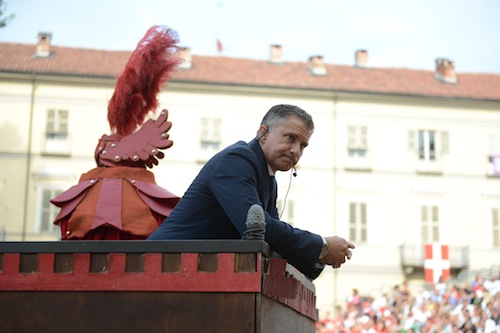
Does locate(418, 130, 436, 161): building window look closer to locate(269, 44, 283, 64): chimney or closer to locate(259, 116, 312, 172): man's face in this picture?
locate(269, 44, 283, 64): chimney

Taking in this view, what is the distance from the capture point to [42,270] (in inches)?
102

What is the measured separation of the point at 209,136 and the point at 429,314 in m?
17.4

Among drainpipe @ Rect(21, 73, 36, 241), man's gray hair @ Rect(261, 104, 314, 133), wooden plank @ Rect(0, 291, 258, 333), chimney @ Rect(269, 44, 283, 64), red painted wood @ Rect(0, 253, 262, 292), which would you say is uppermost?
chimney @ Rect(269, 44, 283, 64)

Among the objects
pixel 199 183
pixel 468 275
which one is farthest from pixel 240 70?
pixel 199 183

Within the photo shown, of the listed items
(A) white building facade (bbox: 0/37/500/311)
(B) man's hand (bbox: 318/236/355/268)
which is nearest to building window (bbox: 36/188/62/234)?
(A) white building facade (bbox: 0/37/500/311)

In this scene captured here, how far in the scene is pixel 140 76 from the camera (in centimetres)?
573

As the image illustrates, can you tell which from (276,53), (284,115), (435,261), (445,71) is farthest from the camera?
(445,71)

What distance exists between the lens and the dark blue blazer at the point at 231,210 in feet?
9.63

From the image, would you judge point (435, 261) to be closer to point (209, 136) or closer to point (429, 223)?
point (429, 223)

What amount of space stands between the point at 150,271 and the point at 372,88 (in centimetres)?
3426

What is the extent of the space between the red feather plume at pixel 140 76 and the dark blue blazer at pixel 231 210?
2.55m

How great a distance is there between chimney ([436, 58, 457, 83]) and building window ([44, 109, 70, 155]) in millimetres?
16406


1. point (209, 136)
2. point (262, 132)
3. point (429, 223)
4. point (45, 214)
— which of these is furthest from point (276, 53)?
point (262, 132)

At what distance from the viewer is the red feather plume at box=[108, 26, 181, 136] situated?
571cm
